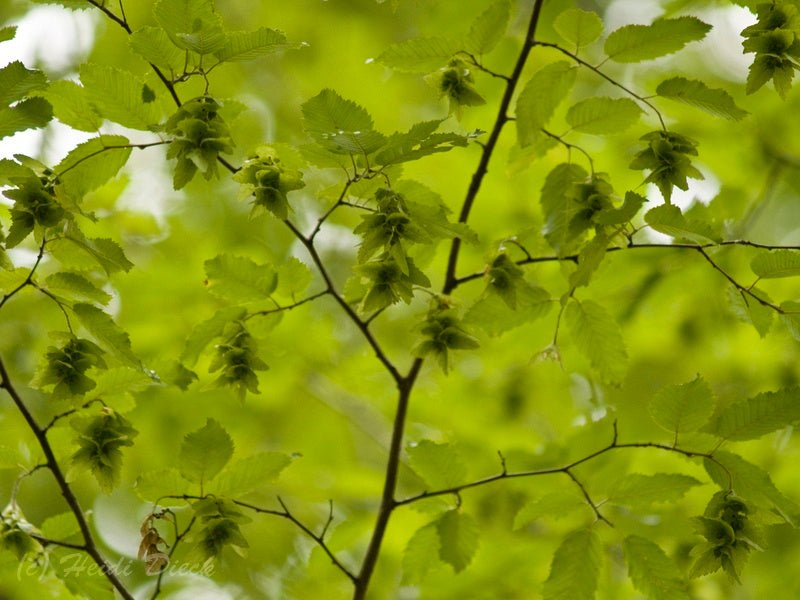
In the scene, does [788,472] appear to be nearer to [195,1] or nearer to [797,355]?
[797,355]

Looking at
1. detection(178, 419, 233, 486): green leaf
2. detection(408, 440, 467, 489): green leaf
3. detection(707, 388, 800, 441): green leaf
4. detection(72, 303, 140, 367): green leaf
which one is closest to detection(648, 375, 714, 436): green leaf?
detection(707, 388, 800, 441): green leaf

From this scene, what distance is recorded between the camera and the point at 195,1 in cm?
107

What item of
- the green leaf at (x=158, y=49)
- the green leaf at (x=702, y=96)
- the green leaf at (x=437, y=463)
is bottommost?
the green leaf at (x=437, y=463)

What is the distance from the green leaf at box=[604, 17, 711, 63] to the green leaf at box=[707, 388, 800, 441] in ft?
1.71

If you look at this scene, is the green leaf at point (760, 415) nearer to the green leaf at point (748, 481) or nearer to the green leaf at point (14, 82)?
the green leaf at point (748, 481)

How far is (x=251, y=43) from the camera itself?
107 centimetres

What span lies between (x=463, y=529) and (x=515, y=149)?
2.10 feet

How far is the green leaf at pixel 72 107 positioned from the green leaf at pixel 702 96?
822 mm

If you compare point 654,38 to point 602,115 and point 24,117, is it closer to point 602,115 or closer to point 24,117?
point 602,115

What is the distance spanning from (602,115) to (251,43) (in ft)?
2.05

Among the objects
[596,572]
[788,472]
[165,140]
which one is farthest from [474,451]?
[165,140]

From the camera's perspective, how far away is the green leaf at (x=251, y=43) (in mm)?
1060

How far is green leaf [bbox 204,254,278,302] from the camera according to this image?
1395 mm

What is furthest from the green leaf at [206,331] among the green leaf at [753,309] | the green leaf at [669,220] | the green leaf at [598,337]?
the green leaf at [753,309]
